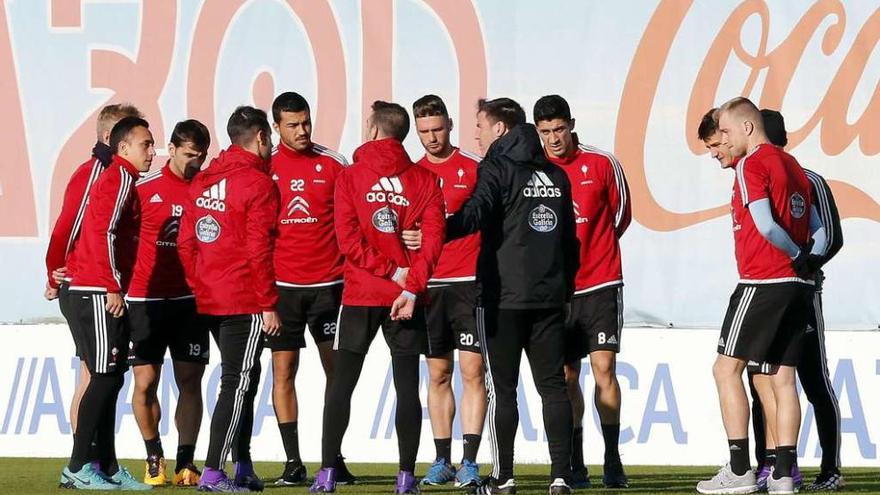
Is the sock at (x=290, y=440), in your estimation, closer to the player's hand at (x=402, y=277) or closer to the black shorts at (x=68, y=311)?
the black shorts at (x=68, y=311)

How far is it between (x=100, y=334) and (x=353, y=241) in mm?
1558

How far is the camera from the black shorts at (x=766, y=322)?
841 cm

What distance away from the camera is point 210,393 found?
12.5 metres

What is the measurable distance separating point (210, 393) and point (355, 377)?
434cm

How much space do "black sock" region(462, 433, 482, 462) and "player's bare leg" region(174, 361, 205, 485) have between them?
1551 millimetres

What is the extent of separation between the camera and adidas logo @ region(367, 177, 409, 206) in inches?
326

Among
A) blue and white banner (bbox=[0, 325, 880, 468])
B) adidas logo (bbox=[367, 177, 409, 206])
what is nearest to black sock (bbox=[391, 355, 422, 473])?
adidas logo (bbox=[367, 177, 409, 206])

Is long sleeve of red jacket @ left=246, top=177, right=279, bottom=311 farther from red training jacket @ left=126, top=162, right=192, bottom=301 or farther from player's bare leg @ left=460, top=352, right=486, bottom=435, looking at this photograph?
player's bare leg @ left=460, top=352, right=486, bottom=435

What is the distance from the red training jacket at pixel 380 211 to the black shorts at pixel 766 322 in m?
1.63

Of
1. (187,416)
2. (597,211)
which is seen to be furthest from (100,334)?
(597,211)

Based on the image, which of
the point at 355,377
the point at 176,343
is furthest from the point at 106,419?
the point at 355,377

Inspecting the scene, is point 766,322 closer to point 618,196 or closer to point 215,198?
point 618,196

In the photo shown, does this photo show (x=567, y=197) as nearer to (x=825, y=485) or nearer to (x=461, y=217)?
(x=461, y=217)

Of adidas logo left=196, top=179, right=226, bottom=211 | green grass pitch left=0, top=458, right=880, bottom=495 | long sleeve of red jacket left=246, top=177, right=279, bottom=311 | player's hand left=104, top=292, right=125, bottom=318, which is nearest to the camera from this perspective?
long sleeve of red jacket left=246, top=177, right=279, bottom=311
